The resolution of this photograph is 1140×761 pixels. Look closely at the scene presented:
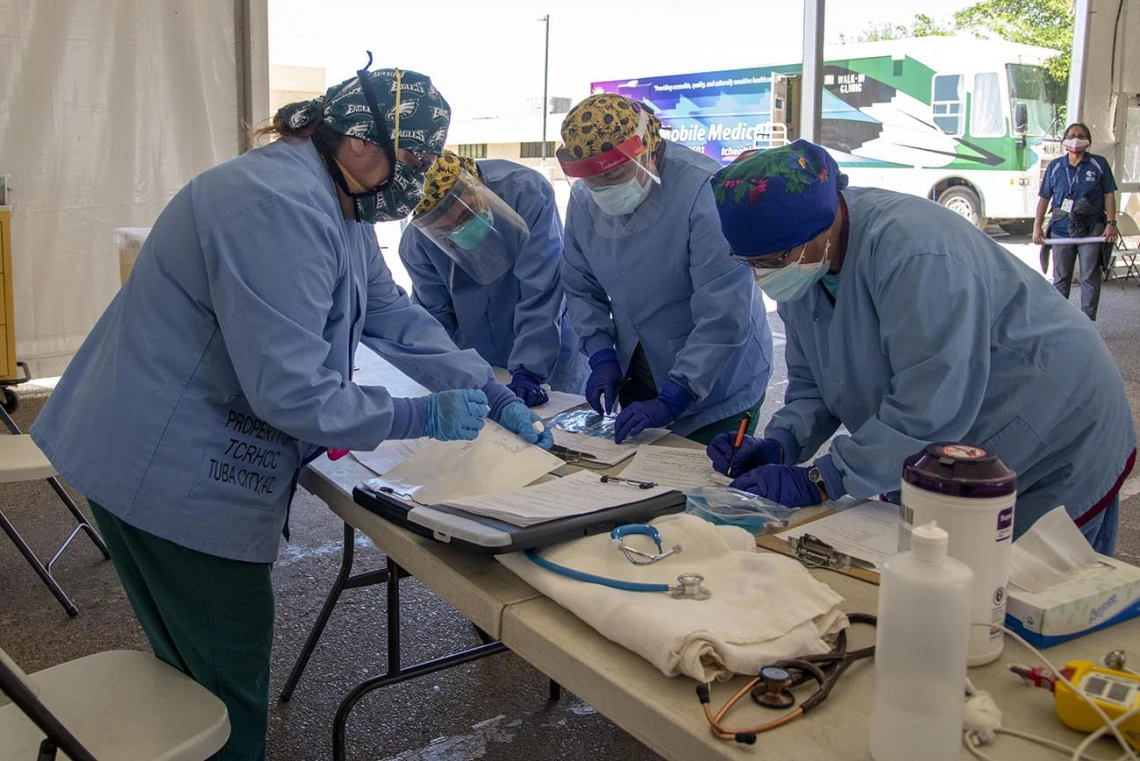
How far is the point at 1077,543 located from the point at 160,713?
123cm

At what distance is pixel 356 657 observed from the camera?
8.20ft

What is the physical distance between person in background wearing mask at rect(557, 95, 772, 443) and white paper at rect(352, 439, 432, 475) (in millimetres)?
413

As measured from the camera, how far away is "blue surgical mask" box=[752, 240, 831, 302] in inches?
61.1

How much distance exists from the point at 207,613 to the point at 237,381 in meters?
0.36

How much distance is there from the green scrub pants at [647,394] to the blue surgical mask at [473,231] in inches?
18.5

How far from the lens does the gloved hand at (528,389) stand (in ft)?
7.59

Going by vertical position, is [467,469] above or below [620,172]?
below

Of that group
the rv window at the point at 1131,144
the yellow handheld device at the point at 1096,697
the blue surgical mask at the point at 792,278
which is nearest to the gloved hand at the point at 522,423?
the blue surgical mask at the point at 792,278

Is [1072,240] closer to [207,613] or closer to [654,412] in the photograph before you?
[654,412]

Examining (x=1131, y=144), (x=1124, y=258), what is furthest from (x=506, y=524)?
(x=1124, y=258)

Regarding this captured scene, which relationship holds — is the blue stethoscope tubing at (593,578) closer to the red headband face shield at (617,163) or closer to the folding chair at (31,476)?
the red headband face shield at (617,163)

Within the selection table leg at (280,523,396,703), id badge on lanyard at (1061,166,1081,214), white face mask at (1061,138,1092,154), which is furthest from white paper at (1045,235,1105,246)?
table leg at (280,523,396,703)

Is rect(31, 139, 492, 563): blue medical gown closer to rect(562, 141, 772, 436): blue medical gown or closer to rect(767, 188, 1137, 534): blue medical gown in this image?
rect(767, 188, 1137, 534): blue medical gown

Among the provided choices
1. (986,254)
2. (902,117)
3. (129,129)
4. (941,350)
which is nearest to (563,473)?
(941,350)
